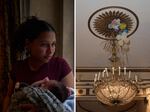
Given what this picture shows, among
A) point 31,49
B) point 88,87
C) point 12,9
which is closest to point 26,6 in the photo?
point 12,9

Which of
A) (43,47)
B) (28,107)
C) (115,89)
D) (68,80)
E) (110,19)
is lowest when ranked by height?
(115,89)

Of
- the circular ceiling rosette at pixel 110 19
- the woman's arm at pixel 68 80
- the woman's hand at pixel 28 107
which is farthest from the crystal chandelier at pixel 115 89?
the woman's hand at pixel 28 107

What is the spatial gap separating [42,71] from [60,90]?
0.12 metres

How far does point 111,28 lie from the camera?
16.5 ft

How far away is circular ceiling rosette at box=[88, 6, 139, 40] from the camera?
4.78 meters

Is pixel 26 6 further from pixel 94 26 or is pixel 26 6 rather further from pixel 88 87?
pixel 88 87

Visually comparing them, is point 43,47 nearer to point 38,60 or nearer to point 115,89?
point 38,60

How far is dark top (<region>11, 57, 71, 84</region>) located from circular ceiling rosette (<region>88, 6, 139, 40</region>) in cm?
309

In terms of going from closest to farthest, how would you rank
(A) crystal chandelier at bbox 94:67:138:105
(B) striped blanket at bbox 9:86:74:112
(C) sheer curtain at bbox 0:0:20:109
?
(B) striped blanket at bbox 9:86:74:112
(C) sheer curtain at bbox 0:0:20:109
(A) crystal chandelier at bbox 94:67:138:105

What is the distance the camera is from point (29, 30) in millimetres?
1730

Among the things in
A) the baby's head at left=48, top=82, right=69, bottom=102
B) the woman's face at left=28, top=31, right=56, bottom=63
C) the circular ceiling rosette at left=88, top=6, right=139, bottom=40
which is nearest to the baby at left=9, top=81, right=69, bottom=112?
the baby's head at left=48, top=82, right=69, bottom=102

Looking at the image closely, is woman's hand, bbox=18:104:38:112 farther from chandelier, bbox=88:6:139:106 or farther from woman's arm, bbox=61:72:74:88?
chandelier, bbox=88:6:139:106

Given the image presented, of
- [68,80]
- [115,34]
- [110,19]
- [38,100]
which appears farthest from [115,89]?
[38,100]

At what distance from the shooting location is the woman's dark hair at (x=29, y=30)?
173 centimetres
